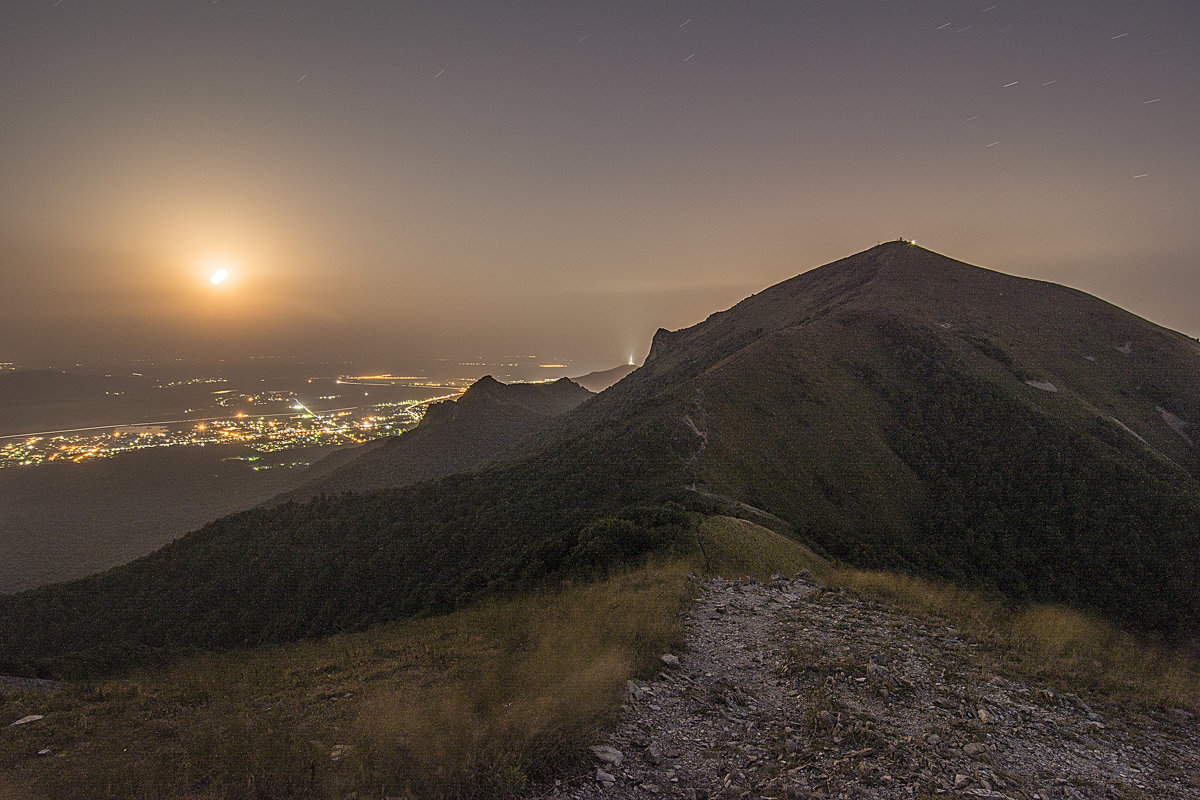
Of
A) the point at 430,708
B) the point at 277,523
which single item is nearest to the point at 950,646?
the point at 430,708

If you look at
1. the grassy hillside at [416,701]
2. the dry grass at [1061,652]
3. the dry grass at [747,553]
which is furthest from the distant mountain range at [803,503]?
the dry grass at [1061,652]

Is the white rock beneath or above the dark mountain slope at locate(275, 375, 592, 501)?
above

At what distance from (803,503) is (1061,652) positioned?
23856 mm

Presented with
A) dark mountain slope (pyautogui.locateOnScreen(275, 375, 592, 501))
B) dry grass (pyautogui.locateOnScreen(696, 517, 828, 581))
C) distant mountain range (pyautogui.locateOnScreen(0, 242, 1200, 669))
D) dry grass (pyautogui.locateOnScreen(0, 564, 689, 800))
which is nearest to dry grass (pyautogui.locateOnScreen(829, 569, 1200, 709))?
dry grass (pyautogui.locateOnScreen(696, 517, 828, 581))

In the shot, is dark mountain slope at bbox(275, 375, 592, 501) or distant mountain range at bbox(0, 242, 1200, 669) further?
dark mountain slope at bbox(275, 375, 592, 501)

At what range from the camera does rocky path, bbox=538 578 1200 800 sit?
21.1 ft

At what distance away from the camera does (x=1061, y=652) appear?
10773 mm

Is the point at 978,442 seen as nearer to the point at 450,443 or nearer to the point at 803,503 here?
the point at 803,503

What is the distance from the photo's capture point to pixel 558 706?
778cm

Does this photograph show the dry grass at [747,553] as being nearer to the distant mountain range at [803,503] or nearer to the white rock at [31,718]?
the distant mountain range at [803,503]

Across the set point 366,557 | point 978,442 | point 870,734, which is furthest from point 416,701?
point 978,442

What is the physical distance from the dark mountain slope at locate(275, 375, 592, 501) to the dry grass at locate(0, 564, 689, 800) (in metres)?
69.9

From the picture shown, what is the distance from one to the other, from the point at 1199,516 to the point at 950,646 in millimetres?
40597

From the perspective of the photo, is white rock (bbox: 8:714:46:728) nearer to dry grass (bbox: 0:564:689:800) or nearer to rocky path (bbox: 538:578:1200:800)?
dry grass (bbox: 0:564:689:800)
